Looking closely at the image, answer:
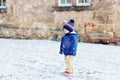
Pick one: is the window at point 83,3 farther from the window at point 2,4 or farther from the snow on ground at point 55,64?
the window at point 2,4

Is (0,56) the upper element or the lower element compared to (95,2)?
lower

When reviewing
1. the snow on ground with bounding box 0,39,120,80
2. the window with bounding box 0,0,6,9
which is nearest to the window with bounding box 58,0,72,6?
the snow on ground with bounding box 0,39,120,80

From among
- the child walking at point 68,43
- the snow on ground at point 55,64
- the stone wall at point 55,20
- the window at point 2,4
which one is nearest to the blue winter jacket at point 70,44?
the child walking at point 68,43

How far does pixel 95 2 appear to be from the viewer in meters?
15.7

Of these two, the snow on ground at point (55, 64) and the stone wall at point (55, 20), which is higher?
the stone wall at point (55, 20)

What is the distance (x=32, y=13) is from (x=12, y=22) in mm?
1334

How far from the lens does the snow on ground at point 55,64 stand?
320 inches

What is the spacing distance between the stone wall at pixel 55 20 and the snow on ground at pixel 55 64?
1.42 meters

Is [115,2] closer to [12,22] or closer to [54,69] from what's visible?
[12,22]

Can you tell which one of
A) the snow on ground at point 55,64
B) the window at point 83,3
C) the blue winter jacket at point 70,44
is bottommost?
the snow on ground at point 55,64

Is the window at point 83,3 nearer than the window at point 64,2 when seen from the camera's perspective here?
Yes

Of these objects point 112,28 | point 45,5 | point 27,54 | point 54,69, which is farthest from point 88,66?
point 45,5

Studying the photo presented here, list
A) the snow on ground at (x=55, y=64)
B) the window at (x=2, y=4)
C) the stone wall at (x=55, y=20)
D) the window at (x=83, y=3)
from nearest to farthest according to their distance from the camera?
the snow on ground at (x=55, y=64)
the stone wall at (x=55, y=20)
the window at (x=83, y=3)
the window at (x=2, y=4)

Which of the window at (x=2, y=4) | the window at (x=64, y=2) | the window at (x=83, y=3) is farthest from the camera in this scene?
the window at (x=2, y=4)
